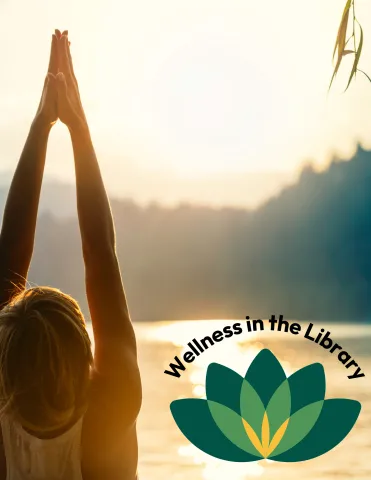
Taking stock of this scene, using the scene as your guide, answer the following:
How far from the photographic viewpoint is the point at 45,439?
4.54 ft

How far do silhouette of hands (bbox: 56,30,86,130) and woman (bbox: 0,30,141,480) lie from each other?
0.34m

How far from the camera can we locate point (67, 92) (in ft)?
6.25

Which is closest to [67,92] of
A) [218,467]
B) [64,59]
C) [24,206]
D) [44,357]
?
[64,59]

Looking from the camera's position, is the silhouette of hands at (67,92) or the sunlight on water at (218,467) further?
the sunlight on water at (218,467)

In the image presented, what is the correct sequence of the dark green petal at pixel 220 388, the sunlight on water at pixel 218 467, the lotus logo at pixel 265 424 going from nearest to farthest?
the lotus logo at pixel 265 424, the sunlight on water at pixel 218 467, the dark green petal at pixel 220 388

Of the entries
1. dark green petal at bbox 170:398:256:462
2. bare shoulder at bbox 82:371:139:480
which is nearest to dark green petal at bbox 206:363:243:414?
dark green petal at bbox 170:398:256:462

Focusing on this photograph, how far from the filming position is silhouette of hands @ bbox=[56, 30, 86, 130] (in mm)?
1826

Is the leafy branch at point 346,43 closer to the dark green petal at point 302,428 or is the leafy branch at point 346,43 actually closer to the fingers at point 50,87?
the fingers at point 50,87

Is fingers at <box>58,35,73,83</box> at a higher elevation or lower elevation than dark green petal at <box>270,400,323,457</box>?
lower

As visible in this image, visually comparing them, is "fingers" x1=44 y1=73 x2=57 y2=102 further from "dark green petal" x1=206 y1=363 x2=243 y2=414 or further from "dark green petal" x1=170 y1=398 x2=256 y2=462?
"dark green petal" x1=170 y1=398 x2=256 y2=462

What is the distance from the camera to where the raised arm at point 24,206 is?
1.56 meters

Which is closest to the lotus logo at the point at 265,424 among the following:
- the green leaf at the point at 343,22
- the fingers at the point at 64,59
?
the fingers at the point at 64,59

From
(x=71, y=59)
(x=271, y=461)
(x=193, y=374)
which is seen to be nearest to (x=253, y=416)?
(x=71, y=59)

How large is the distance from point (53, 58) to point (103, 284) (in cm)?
94
